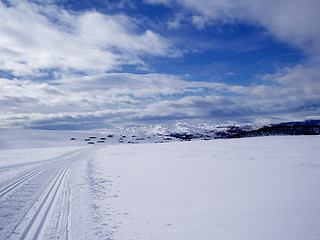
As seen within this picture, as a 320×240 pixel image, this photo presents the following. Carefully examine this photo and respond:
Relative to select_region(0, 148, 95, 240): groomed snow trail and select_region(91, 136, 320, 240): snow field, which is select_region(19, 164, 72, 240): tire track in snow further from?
select_region(91, 136, 320, 240): snow field

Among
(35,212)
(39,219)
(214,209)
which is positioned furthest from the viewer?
(214,209)

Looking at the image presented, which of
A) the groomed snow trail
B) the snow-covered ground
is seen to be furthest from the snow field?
the groomed snow trail

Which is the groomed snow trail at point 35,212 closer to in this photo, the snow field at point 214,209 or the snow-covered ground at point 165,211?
the snow-covered ground at point 165,211

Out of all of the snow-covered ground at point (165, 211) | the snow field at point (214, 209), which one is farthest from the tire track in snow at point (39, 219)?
the snow field at point (214, 209)

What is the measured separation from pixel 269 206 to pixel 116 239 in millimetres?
5413

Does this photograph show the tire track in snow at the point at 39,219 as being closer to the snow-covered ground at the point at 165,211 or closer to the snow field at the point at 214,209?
the snow-covered ground at the point at 165,211

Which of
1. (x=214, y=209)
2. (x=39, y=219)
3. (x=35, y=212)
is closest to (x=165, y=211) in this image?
(x=214, y=209)

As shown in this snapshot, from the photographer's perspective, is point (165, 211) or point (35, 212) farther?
point (165, 211)

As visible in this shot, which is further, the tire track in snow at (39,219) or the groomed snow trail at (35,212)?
the groomed snow trail at (35,212)

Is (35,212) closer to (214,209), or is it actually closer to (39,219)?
(39,219)

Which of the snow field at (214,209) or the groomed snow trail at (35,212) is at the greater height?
the groomed snow trail at (35,212)

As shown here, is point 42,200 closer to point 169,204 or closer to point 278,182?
point 169,204

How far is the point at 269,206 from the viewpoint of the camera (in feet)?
21.9

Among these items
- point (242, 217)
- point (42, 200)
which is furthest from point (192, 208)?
point (42, 200)
